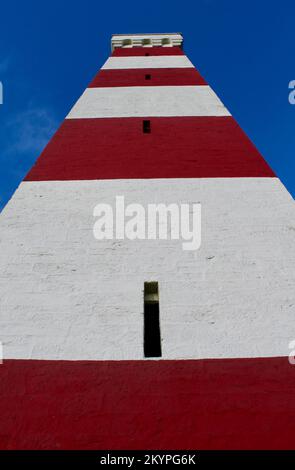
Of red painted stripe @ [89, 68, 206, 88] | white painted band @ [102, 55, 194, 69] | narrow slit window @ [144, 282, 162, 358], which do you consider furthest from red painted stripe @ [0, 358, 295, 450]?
white painted band @ [102, 55, 194, 69]

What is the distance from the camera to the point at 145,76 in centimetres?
717

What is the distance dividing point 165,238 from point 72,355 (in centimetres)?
143

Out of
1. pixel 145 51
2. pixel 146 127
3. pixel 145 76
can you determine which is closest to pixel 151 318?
pixel 146 127

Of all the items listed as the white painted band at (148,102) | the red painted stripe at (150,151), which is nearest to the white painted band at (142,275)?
the red painted stripe at (150,151)

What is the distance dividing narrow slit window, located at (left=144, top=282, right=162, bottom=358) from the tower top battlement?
733 cm

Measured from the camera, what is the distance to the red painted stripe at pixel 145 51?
870 cm

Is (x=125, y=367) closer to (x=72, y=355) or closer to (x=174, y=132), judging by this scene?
(x=72, y=355)

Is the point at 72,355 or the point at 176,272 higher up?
the point at 176,272

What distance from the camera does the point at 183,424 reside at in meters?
2.77

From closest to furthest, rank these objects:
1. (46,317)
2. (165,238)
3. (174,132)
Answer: (46,317) → (165,238) → (174,132)

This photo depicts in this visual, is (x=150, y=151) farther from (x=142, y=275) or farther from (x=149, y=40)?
(x=149, y=40)

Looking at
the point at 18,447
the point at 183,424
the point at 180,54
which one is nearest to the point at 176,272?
the point at 183,424

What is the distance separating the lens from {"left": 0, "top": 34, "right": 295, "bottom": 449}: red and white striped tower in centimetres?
280
